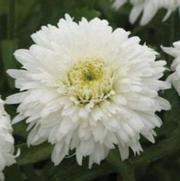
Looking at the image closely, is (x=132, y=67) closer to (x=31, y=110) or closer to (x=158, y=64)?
(x=158, y=64)

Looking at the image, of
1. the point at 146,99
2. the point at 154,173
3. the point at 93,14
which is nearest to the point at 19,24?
the point at 93,14

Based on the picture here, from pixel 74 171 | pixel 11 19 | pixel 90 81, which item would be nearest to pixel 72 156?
pixel 74 171

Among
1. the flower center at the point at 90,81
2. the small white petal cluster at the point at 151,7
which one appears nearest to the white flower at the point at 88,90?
the flower center at the point at 90,81

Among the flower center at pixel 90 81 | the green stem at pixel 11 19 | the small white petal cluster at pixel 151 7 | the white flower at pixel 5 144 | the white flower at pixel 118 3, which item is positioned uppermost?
the green stem at pixel 11 19

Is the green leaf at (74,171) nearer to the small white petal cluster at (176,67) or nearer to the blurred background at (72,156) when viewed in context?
the blurred background at (72,156)

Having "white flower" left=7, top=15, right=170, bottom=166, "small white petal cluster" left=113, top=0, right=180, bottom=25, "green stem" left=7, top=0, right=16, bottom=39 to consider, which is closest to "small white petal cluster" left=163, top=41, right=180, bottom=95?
"white flower" left=7, top=15, right=170, bottom=166

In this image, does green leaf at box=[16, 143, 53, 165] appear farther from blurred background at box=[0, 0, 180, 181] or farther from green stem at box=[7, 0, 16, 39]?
green stem at box=[7, 0, 16, 39]
